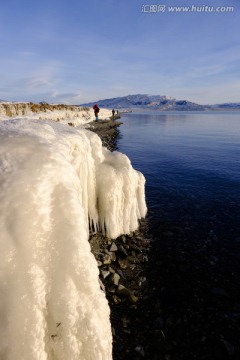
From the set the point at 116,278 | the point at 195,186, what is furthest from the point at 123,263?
the point at 195,186

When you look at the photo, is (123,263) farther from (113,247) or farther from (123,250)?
(113,247)

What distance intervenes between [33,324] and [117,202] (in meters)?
7.13

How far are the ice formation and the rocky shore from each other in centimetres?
318

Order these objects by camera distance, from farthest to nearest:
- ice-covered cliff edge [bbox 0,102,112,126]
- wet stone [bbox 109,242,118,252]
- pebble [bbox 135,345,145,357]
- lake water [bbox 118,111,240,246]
A: ice-covered cliff edge [bbox 0,102,112,126] → lake water [bbox 118,111,240,246] → wet stone [bbox 109,242,118,252] → pebble [bbox 135,345,145,357]

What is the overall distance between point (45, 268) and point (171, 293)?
5.95 meters

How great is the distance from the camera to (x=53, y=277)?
4207 mm

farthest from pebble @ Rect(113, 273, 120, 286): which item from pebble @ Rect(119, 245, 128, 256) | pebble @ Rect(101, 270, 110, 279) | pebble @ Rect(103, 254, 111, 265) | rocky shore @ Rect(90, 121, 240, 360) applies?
pebble @ Rect(119, 245, 128, 256)

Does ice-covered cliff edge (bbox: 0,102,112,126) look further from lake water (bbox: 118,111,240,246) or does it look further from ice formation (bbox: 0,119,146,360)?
ice formation (bbox: 0,119,146,360)

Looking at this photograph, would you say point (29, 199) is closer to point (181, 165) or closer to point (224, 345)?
point (224, 345)

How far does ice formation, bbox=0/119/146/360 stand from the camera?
3758 mm

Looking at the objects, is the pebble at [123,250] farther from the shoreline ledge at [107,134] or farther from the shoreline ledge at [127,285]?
the shoreline ledge at [107,134]

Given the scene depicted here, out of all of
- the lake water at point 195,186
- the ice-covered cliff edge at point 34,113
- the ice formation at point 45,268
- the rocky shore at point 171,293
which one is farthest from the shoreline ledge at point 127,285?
the ice-covered cliff edge at point 34,113

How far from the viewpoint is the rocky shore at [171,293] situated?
686cm

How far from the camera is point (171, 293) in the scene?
28.7 feet
